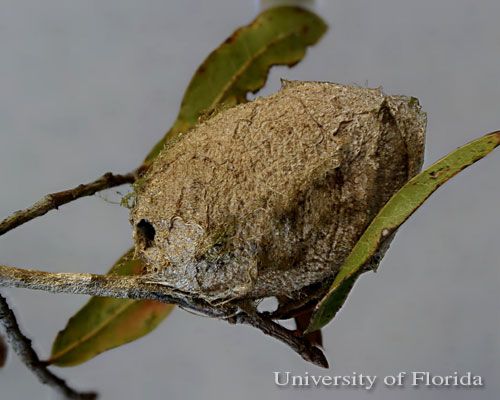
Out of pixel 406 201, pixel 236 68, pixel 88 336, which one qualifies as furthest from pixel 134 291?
pixel 236 68

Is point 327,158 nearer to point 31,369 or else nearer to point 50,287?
point 50,287

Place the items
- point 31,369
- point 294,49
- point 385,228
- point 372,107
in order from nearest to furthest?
1. point 385,228
2. point 372,107
3. point 31,369
4. point 294,49

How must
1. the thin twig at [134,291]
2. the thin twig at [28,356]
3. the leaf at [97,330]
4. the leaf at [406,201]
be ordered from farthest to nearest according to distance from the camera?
the leaf at [97,330] < the thin twig at [28,356] < the thin twig at [134,291] < the leaf at [406,201]

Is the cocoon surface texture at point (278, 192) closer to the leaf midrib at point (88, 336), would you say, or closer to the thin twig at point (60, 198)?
the thin twig at point (60, 198)

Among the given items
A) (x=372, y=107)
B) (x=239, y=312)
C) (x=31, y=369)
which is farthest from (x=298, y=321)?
(x=31, y=369)

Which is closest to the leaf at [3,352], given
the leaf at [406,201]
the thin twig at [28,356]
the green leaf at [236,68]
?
the thin twig at [28,356]

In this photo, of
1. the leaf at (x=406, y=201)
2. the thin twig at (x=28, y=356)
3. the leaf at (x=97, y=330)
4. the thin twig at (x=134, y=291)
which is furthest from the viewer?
the leaf at (x=97, y=330)

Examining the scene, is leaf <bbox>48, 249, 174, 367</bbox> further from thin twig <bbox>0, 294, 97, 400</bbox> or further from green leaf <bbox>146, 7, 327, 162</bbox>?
green leaf <bbox>146, 7, 327, 162</bbox>
